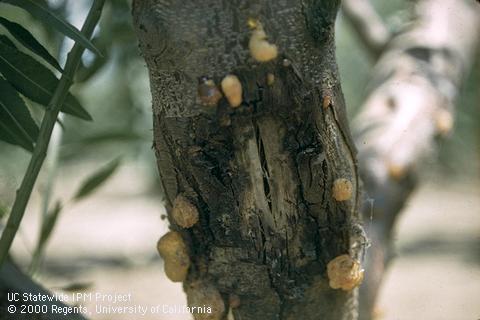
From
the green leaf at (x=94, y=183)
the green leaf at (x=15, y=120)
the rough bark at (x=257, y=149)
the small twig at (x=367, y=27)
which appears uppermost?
the small twig at (x=367, y=27)

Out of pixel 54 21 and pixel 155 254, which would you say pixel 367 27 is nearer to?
pixel 54 21

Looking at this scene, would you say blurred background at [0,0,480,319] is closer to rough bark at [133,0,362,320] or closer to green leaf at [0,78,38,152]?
green leaf at [0,78,38,152]

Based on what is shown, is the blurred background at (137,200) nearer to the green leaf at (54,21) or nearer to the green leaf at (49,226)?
the green leaf at (49,226)

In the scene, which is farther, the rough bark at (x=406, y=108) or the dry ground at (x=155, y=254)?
the dry ground at (x=155, y=254)

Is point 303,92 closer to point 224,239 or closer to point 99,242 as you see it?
point 224,239

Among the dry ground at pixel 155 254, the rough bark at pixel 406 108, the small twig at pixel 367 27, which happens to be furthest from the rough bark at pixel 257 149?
the dry ground at pixel 155 254

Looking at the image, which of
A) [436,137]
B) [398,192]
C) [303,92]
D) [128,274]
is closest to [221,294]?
[303,92]

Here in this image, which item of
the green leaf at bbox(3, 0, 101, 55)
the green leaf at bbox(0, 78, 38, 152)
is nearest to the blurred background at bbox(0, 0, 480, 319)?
the green leaf at bbox(0, 78, 38, 152)
